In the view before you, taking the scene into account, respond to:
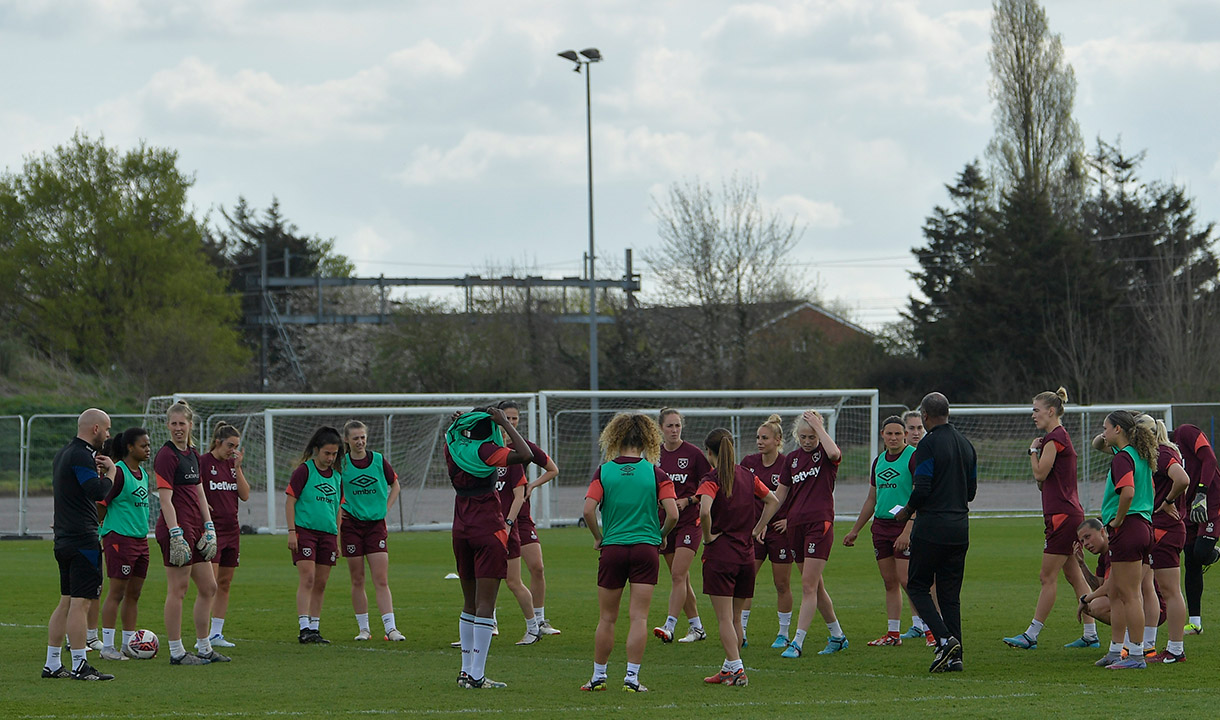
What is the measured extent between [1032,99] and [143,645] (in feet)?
162

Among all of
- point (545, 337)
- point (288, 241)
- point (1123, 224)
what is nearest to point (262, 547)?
point (545, 337)

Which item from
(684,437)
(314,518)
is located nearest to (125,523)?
(314,518)

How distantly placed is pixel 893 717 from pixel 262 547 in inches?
639

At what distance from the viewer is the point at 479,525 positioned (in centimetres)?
868

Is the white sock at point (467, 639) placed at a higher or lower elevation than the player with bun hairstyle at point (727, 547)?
lower

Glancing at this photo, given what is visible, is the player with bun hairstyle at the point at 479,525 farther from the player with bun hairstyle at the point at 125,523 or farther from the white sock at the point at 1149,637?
the white sock at the point at 1149,637

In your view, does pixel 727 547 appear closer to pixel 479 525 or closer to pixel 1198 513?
pixel 479 525

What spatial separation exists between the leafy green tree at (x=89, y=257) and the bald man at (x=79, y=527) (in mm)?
37406

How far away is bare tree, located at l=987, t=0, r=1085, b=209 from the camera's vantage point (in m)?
52.8

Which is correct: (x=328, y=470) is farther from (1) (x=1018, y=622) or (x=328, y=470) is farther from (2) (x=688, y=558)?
(1) (x=1018, y=622)

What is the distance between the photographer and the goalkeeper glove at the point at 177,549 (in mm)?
9594

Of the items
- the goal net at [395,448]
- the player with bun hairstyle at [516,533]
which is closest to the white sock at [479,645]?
the player with bun hairstyle at [516,533]

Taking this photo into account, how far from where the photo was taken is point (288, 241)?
72.3 metres

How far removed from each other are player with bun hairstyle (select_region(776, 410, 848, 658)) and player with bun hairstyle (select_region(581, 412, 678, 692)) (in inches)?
86.0
